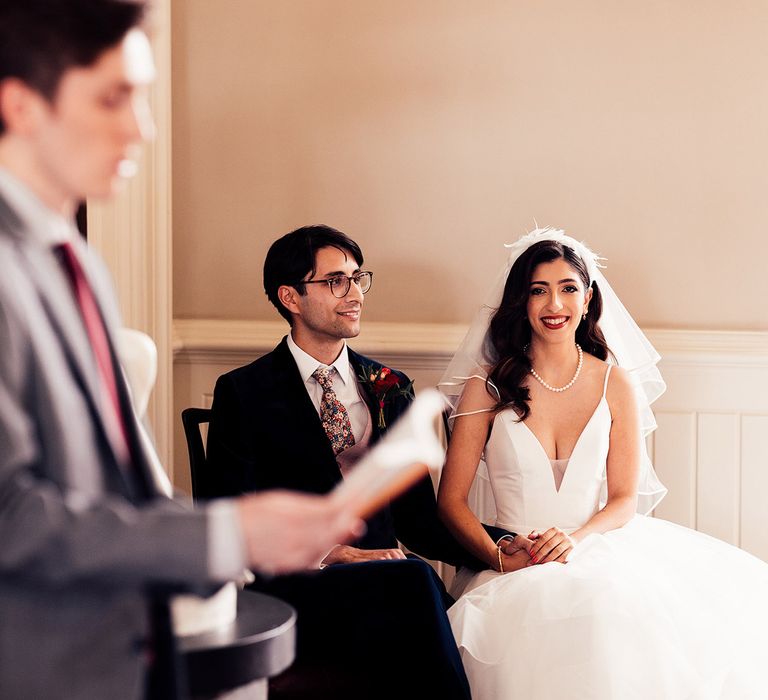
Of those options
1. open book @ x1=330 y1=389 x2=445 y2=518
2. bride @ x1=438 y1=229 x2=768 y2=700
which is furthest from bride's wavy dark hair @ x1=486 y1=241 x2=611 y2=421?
open book @ x1=330 y1=389 x2=445 y2=518

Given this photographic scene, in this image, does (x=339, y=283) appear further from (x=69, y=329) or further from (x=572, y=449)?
(x=69, y=329)

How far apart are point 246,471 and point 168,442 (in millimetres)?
872

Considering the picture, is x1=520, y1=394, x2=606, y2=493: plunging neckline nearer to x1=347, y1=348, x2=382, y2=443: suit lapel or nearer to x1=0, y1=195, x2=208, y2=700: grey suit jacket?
x1=347, y1=348, x2=382, y2=443: suit lapel

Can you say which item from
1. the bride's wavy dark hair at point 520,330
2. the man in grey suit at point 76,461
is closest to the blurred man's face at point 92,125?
the man in grey suit at point 76,461

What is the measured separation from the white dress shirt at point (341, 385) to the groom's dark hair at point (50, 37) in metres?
1.82

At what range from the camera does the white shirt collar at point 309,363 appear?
2.72 m

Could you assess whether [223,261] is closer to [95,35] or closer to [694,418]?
[694,418]

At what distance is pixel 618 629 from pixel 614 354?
1.08m

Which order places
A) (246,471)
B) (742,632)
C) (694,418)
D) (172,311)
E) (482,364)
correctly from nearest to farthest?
1. (742,632)
2. (246,471)
3. (482,364)
4. (694,418)
5. (172,311)

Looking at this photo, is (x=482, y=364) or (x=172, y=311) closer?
(x=482, y=364)

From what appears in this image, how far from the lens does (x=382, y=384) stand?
274 centimetres

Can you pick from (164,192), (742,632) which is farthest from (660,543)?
(164,192)

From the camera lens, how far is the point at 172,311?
3410 millimetres

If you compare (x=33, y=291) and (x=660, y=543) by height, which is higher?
(x=33, y=291)
